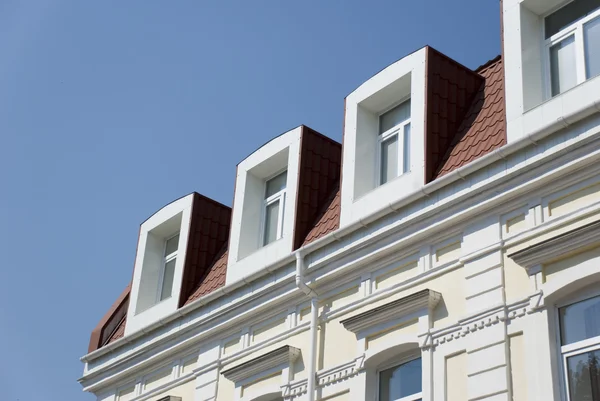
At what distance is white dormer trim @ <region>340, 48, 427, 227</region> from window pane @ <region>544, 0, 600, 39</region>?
2.23 metres

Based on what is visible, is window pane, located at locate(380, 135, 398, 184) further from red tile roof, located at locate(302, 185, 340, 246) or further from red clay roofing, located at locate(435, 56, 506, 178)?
red clay roofing, located at locate(435, 56, 506, 178)

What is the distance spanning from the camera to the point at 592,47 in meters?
14.8

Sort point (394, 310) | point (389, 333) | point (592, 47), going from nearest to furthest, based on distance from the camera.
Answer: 1. point (592, 47)
2. point (394, 310)
3. point (389, 333)

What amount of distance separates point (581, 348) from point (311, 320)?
16.6 feet

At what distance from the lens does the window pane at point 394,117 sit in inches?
691

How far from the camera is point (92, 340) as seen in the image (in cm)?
2212

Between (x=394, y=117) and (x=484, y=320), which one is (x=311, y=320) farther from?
(x=394, y=117)

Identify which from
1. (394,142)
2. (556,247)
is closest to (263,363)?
(394,142)

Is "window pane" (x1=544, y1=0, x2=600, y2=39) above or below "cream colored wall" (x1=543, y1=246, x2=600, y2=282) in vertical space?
above

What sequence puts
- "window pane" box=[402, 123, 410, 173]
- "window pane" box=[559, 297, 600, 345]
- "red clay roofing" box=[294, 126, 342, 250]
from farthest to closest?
"red clay roofing" box=[294, 126, 342, 250]
"window pane" box=[402, 123, 410, 173]
"window pane" box=[559, 297, 600, 345]

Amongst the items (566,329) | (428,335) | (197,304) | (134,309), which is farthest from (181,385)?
(566,329)

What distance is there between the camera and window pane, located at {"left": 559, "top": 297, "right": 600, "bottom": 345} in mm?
12805

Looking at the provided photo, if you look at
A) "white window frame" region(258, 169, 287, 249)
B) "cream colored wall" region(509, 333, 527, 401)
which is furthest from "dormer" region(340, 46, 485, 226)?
"cream colored wall" region(509, 333, 527, 401)

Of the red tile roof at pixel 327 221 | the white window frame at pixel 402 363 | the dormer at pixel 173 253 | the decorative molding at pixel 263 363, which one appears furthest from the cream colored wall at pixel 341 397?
the dormer at pixel 173 253
